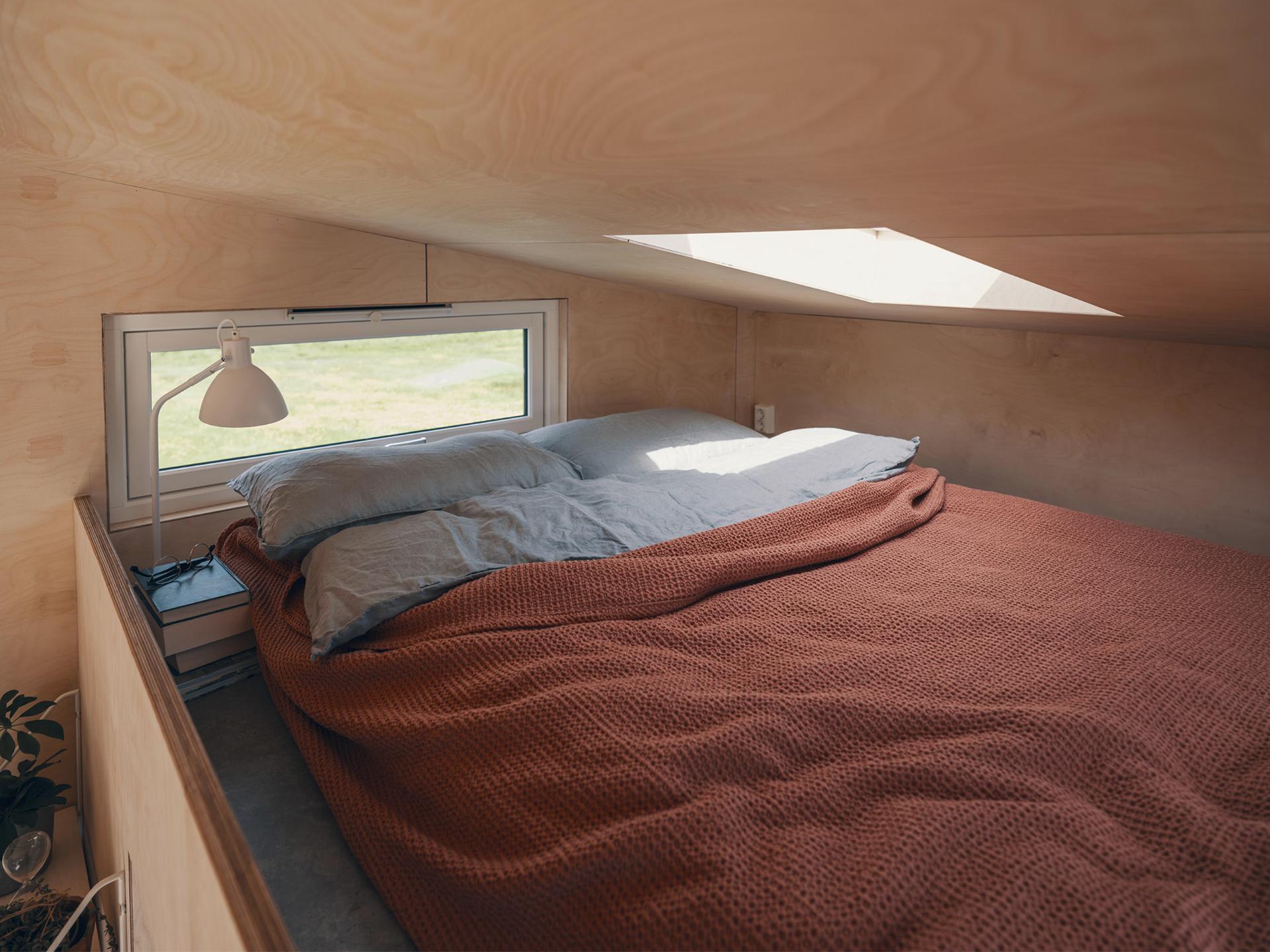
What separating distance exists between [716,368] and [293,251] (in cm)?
179

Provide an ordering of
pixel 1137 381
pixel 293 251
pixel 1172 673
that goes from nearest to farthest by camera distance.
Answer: pixel 1172 673 < pixel 293 251 < pixel 1137 381

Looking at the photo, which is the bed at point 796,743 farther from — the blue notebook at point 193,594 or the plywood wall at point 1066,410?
the plywood wall at point 1066,410

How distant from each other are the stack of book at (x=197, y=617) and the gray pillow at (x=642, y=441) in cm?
100

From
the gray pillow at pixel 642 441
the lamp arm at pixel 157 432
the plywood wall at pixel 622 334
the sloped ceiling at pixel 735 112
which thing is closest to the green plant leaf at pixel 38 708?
the lamp arm at pixel 157 432

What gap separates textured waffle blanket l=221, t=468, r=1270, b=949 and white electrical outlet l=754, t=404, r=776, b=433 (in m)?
1.80

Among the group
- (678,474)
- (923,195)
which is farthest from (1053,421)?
(923,195)

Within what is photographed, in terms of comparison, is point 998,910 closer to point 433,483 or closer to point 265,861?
point 265,861

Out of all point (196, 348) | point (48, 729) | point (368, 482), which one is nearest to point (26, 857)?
point (48, 729)

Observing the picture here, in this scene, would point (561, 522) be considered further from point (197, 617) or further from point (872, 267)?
point (872, 267)

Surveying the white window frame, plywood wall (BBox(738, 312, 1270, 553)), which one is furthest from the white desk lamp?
plywood wall (BBox(738, 312, 1270, 553))

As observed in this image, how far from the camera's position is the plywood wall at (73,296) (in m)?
1.93

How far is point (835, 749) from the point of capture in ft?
3.87

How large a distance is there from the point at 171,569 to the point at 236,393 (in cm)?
48

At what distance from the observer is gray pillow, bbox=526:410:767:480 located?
2512 mm
